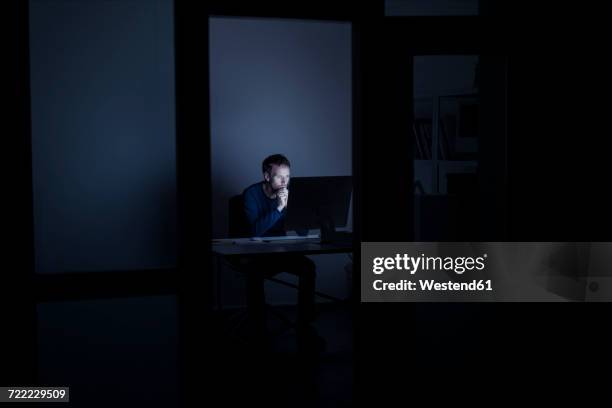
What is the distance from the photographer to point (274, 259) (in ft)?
15.9

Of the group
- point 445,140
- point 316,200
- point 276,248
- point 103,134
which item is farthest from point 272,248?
point 103,134

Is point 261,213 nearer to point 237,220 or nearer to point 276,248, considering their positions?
point 237,220

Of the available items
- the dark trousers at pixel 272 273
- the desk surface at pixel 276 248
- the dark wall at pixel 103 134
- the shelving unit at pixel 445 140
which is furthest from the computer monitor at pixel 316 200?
the dark wall at pixel 103 134

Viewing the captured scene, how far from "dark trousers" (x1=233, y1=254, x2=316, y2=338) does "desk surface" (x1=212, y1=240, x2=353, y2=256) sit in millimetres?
105

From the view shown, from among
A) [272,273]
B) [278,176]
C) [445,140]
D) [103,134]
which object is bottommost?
[272,273]

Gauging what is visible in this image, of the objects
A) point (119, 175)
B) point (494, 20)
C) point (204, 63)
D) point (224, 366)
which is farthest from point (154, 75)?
point (224, 366)

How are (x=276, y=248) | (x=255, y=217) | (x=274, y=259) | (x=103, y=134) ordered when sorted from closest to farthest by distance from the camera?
(x=103, y=134), (x=276, y=248), (x=274, y=259), (x=255, y=217)

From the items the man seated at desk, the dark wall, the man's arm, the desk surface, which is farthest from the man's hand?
the dark wall

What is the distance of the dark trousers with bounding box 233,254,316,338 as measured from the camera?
4.64 metres

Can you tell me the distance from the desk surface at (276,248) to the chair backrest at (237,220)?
25cm

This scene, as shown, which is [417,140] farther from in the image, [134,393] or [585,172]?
[134,393]

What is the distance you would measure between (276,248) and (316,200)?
17.7 inches

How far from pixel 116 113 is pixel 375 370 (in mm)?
1566

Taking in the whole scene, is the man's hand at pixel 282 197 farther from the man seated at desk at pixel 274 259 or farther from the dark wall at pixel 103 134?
the dark wall at pixel 103 134
